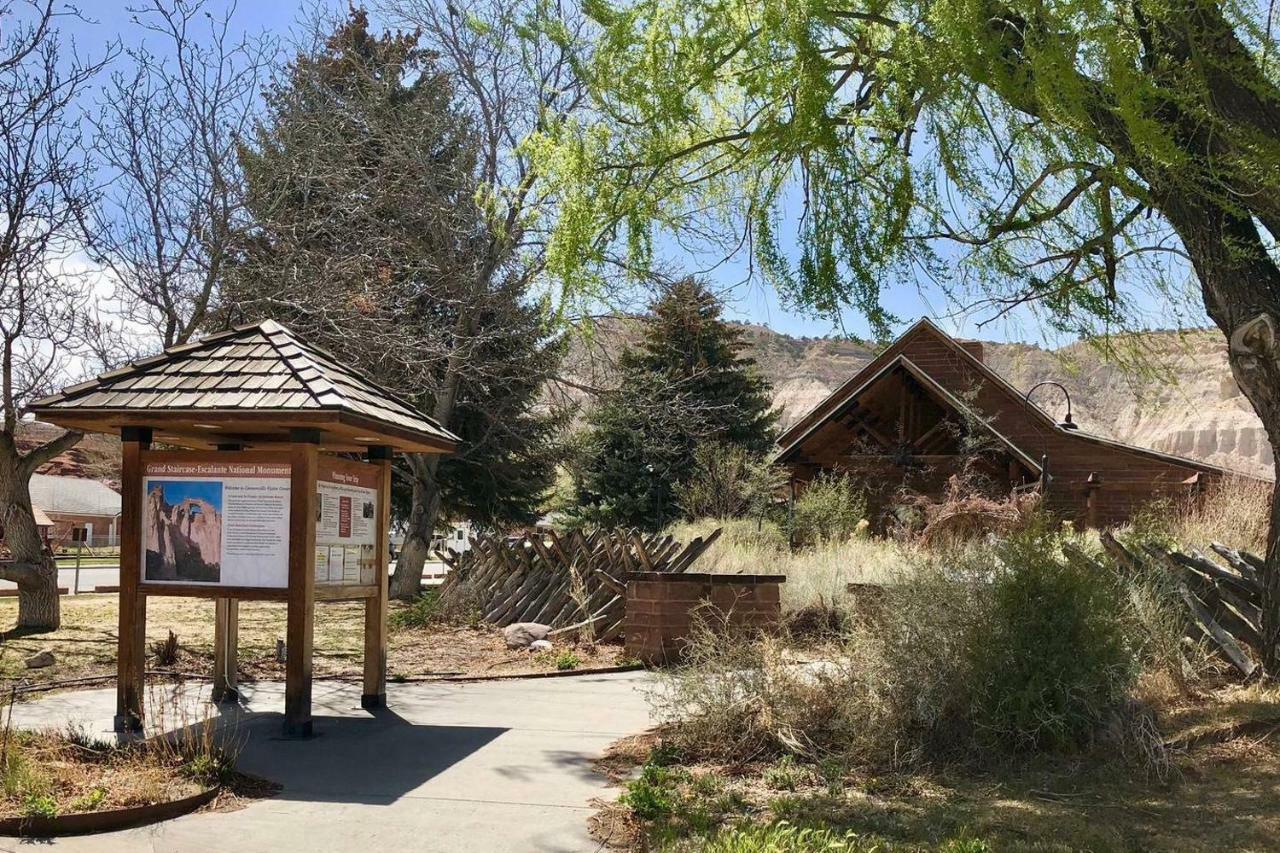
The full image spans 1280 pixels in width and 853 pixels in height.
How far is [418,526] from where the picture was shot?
21.9 meters

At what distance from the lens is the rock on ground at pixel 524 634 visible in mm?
13977

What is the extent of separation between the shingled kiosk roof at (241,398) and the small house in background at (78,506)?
64.8 metres

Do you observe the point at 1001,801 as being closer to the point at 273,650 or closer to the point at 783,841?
the point at 783,841

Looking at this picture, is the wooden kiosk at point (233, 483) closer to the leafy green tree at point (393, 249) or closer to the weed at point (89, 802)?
the weed at point (89, 802)

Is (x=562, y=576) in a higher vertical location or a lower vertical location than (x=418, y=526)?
lower

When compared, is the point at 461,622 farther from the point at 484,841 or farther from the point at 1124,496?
the point at 1124,496

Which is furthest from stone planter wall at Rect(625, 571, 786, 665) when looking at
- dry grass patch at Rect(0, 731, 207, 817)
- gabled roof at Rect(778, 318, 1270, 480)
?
gabled roof at Rect(778, 318, 1270, 480)

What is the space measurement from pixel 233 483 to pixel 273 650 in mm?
5953

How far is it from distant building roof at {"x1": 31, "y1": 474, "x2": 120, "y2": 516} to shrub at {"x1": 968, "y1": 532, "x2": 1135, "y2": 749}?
7072cm

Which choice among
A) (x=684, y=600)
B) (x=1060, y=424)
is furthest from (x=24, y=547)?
(x=1060, y=424)

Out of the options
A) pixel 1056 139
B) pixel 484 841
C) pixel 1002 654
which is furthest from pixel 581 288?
pixel 484 841

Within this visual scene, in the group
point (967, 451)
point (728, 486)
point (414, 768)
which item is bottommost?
point (414, 768)

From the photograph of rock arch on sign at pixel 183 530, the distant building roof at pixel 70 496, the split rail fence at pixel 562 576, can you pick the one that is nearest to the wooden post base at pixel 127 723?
the photograph of rock arch on sign at pixel 183 530

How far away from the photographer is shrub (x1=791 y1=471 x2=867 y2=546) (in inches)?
934
